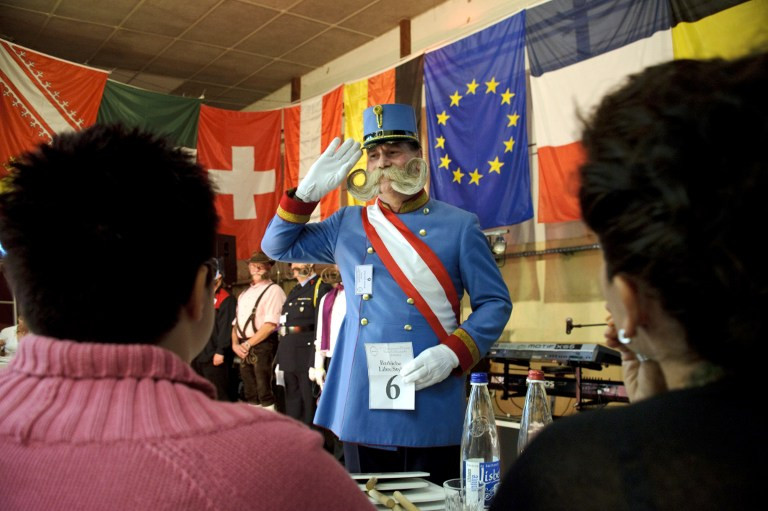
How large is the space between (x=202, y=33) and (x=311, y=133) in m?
1.74

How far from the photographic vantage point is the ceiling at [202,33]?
705 centimetres

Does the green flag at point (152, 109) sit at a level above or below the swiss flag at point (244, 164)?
above

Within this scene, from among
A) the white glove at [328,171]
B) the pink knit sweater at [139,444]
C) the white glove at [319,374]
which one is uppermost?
the white glove at [328,171]

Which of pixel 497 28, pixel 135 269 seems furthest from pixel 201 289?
pixel 497 28

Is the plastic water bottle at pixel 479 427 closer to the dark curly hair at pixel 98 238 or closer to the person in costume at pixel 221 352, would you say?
the dark curly hair at pixel 98 238

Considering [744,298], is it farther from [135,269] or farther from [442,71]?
[442,71]

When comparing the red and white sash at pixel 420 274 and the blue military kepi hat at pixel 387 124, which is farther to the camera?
the blue military kepi hat at pixel 387 124

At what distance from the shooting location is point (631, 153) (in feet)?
1.95

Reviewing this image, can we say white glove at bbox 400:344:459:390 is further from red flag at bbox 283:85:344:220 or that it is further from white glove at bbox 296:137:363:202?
red flag at bbox 283:85:344:220

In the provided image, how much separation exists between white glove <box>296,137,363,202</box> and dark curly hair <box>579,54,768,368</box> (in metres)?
1.54

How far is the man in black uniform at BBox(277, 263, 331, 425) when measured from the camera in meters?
5.78

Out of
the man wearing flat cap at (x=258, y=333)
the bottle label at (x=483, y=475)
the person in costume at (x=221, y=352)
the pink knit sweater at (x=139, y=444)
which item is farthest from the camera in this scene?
the person in costume at (x=221, y=352)

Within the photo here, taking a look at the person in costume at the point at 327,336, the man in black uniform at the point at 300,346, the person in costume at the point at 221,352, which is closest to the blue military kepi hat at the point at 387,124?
the person in costume at the point at 327,336

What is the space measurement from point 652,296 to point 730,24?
4374mm
